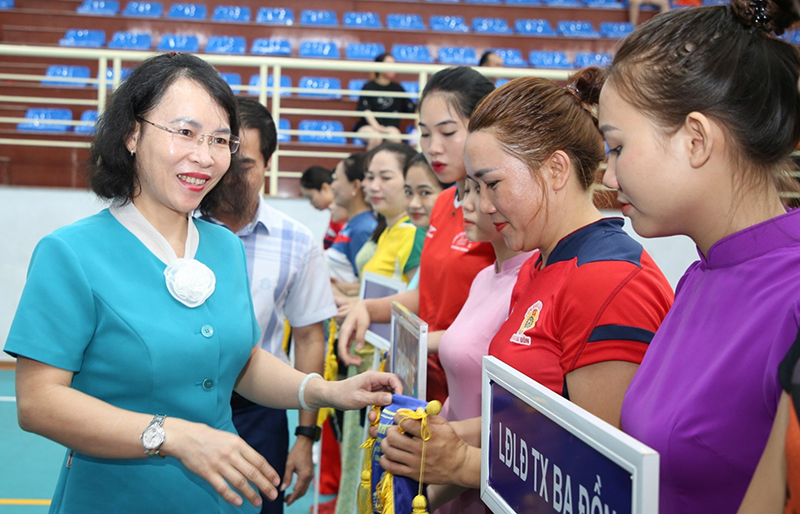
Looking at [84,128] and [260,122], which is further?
[84,128]

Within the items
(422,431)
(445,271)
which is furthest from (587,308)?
(445,271)

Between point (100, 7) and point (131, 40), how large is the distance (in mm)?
1090

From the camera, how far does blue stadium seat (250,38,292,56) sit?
8.10 m

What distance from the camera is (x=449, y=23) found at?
29.8 ft

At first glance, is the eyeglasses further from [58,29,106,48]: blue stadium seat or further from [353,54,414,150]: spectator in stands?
[58,29,106,48]: blue stadium seat

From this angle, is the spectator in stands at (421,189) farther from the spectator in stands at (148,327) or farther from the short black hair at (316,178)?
the short black hair at (316,178)

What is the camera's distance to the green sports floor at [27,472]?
3064 mm

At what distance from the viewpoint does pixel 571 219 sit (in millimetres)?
1261

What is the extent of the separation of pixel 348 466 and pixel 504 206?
1.57 metres

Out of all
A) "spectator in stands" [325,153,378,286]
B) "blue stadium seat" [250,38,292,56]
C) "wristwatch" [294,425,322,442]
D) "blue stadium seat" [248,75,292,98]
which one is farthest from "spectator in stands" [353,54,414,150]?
"wristwatch" [294,425,322,442]

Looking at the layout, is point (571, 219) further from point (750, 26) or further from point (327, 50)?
point (327, 50)

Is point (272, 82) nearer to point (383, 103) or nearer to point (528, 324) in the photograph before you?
point (383, 103)

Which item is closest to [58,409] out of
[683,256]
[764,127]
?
[764,127]

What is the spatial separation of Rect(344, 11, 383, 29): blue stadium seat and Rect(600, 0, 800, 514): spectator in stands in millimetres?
8361
